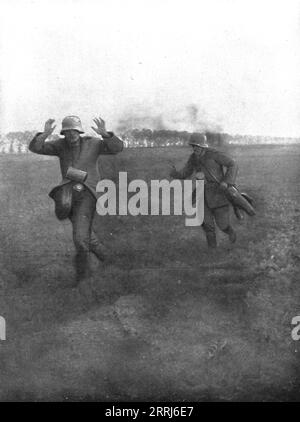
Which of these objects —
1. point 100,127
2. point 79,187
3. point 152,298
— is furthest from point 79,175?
point 152,298

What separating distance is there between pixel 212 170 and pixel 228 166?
0.63 ft

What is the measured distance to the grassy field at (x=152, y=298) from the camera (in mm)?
6586

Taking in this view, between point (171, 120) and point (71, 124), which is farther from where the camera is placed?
point (171, 120)

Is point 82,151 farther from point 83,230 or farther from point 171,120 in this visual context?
point 171,120

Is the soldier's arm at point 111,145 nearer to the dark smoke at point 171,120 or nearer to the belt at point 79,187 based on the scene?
the dark smoke at point 171,120

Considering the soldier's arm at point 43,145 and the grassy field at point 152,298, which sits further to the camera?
the soldier's arm at point 43,145

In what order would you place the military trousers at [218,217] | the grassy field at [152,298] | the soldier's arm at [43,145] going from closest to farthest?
the grassy field at [152,298]
the soldier's arm at [43,145]
the military trousers at [218,217]

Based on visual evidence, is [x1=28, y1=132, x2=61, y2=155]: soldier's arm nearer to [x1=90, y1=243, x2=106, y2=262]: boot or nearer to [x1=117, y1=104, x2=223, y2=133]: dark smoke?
[x1=117, y1=104, x2=223, y2=133]: dark smoke

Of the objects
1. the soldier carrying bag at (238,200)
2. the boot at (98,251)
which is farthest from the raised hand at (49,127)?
the soldier carrying bag at (238,200)

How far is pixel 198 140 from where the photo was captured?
266 inches

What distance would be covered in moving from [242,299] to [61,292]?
83.3 inches

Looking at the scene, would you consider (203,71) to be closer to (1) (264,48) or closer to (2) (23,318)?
(1) (264,48)

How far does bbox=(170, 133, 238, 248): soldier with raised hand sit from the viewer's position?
677cm
